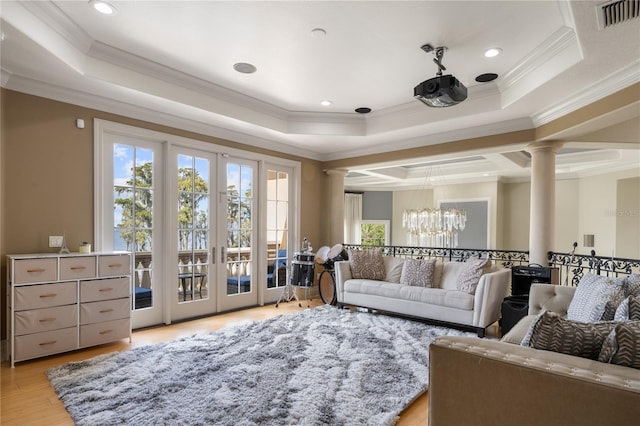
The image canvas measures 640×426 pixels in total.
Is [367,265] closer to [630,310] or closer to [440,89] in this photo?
[440,89]

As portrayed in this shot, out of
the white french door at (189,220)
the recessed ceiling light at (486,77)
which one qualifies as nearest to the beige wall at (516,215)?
the recessed ceiling light at (486,77)

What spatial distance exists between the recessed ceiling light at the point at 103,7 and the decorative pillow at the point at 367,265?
4210 millimetres

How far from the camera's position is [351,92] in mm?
4355

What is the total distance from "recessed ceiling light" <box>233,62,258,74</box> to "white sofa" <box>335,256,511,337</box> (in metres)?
3.08

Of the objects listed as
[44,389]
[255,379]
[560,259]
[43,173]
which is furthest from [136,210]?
[560,259]

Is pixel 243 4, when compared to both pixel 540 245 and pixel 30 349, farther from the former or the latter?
pixel 540 245

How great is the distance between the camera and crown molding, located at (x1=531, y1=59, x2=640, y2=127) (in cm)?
304

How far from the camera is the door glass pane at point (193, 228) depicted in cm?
473

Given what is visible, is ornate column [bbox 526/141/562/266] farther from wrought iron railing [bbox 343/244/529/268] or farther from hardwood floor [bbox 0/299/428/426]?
hardwood floor [bbox 0/299/428/426]

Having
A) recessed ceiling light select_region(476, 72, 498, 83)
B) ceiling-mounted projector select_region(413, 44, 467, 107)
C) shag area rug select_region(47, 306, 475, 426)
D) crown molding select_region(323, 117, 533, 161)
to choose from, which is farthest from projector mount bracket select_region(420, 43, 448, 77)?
shag area rug select_region(47, 306, 475, 426)

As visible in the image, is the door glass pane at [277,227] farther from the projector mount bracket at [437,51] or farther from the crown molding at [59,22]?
the projector mount bracket at [437,51]

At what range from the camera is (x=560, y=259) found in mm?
4543

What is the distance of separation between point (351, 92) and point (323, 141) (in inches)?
56.8

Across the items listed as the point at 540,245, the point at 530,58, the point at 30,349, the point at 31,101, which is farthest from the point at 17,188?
the point at 540,245
